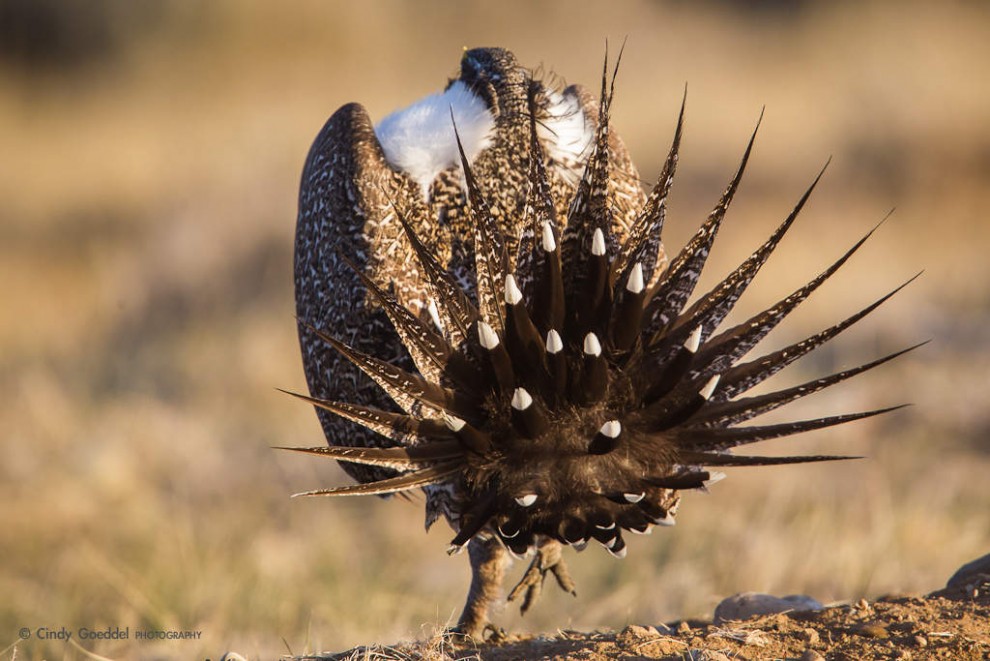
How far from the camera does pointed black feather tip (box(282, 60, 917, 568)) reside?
3.74m

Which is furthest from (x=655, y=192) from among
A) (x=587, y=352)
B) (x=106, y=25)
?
(x=106, y=25)

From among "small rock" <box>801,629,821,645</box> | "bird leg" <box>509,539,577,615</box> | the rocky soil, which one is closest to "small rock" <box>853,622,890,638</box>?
the rocky soil

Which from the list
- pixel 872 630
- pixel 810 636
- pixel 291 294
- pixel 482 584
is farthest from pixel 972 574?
pixel 291 294

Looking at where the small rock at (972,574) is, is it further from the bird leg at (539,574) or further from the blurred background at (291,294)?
the blurred background at (291,294)

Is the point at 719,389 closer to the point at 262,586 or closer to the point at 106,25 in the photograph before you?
the point at 262,586

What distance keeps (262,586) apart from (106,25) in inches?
713

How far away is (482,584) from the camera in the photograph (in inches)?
182

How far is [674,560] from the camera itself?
7.62m

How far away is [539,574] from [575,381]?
142 centimetres

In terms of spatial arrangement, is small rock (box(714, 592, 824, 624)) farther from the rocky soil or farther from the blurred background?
the blurred background

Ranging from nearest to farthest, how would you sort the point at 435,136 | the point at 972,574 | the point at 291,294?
1. the point at 972,574
2. the point at 435,136
3. the point at 291,294

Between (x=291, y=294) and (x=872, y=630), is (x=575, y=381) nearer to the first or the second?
(x=872, y=630)

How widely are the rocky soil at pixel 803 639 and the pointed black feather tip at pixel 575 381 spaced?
35 centimetres

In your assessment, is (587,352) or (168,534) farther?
(168,534)
